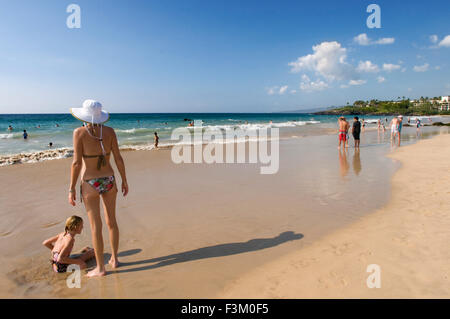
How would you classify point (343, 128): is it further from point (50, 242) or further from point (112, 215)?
point (50, 242)

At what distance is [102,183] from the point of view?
10.5ft

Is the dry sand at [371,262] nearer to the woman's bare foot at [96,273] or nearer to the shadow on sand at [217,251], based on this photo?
the shadow on sand at [217,251]

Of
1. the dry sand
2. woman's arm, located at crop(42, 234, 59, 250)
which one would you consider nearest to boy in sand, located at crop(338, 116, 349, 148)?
the dry sand

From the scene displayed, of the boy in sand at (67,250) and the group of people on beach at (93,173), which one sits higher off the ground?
the group of people on beach at (93,173)

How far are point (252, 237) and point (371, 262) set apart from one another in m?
1.73

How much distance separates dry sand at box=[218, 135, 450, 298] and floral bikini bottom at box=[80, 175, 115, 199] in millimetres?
1908

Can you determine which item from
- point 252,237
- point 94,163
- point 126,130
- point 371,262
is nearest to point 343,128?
point 252,237

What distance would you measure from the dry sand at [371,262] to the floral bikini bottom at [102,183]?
1.91 m

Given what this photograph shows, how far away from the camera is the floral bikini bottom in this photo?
3.14 m

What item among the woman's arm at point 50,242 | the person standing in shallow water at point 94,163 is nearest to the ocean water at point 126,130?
the woman's arm at point 50,242

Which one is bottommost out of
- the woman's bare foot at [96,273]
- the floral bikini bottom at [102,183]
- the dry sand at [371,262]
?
the woman's bare foot at [96,273]

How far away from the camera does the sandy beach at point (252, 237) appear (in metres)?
2.99
